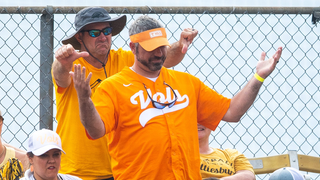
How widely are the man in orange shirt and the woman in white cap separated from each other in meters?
0.43

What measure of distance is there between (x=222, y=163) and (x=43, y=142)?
1465 millimetres

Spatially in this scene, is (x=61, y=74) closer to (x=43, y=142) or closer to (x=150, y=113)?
(x=43, y=142)

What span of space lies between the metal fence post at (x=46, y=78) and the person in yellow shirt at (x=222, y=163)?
48.6 inches

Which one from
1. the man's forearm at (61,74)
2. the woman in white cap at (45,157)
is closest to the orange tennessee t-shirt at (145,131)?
the man's forearm at (61,74)

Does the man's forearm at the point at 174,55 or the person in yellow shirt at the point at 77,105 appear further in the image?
the man's forearm at the point at 174,55

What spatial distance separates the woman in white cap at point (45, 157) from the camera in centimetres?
261

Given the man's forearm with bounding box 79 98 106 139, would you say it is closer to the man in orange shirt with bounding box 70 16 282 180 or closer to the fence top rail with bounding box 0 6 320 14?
the man in orange shirt with bounding box 70 16 282 180

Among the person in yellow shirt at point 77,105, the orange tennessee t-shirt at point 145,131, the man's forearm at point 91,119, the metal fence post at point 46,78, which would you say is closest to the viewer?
the man's forearm at point 91,119

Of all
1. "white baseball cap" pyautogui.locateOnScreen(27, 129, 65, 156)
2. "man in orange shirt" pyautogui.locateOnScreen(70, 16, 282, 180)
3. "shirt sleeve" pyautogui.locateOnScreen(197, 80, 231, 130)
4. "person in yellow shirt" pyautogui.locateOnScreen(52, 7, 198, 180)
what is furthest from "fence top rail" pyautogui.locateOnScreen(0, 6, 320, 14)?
"white baseball cap" pyautogui.locateOnScreen(27, 129, 65, 156)

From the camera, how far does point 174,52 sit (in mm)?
3008

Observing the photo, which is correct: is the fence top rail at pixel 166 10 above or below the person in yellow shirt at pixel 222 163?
above

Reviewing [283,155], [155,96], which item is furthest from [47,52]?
[283,155]

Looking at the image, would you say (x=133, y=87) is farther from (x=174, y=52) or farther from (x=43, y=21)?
(x=43, y=21)

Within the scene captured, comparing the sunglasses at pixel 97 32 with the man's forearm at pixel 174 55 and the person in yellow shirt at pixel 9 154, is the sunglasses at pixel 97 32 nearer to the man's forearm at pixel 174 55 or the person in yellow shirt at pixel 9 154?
the man's forearm at pixel 174 55
